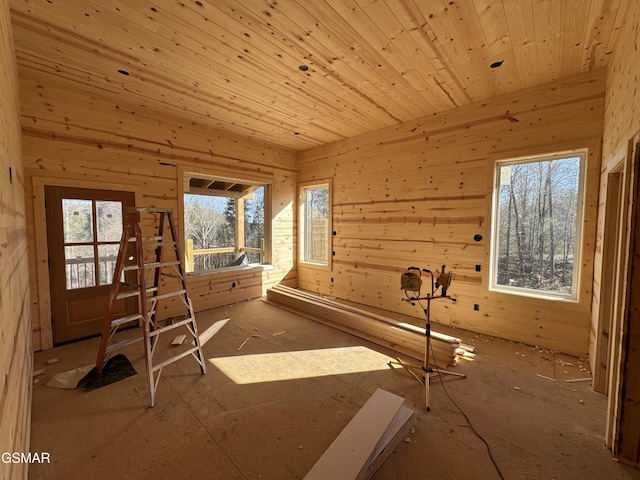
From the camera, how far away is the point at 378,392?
2.14 meters

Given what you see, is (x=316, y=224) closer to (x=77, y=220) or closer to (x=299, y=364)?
(x=299, y=364)

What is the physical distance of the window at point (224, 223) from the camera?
602cm

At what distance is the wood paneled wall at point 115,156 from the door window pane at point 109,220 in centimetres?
24

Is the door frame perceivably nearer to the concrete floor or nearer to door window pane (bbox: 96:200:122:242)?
the concrete floor

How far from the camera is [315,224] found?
228 inches

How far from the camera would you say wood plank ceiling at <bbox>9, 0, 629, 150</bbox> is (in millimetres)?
1993

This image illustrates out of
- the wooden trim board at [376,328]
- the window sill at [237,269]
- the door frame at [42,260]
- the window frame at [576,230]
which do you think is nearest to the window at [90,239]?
the door frame at [42,260]

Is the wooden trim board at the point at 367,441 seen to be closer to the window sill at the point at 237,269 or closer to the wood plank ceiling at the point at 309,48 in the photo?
the wood plank ceiling at the point at 309,48

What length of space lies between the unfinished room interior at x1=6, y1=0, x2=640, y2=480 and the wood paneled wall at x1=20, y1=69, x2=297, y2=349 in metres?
0.03

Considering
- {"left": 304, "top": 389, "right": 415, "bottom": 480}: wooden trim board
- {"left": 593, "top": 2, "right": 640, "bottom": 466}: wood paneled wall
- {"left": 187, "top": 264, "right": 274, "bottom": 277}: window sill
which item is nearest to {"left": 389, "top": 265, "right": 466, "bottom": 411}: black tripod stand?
{"left": 304, "top": 389, "right": 415, "bottom": 480}: wooden trim board

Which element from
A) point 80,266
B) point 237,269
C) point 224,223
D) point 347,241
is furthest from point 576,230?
point 224,223

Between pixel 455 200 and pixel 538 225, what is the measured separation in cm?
98

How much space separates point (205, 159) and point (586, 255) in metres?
5.18

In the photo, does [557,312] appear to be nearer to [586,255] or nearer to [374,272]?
[586,255]
